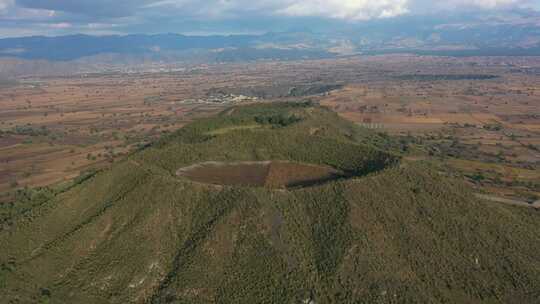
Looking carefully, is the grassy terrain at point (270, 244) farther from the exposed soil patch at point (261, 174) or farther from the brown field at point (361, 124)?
the brown field at point (361, 124)

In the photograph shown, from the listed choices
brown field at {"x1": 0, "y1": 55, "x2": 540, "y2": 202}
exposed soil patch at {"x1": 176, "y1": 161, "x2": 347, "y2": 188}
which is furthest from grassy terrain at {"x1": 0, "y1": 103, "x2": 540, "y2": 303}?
brown field at {"x1": 0, "y1": 55, "x2": 540, "y2": 202}

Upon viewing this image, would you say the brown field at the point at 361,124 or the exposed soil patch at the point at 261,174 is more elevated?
the exposed soil patch at the point at 261,174

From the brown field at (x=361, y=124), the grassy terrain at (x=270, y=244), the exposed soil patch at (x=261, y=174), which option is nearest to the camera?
the grassy terrain at (x=270, y=244)

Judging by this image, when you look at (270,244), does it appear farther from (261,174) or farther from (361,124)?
(361,124)

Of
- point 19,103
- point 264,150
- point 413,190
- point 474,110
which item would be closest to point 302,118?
point 264,150

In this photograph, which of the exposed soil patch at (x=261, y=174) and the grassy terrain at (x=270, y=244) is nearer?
the grassy terrain at (x=270, y=244)

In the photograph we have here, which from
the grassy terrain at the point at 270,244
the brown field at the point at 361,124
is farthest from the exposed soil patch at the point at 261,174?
the brown field at the point at 361,124
